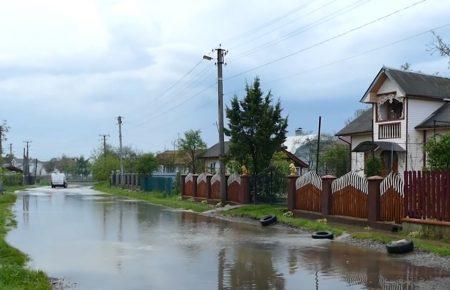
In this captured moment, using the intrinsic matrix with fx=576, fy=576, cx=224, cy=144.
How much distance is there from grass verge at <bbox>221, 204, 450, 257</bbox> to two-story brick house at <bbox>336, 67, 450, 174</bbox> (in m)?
6.45

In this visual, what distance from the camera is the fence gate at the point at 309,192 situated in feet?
71.3

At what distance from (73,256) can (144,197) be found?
30703 mm

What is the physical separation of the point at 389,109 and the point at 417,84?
1.98 meters

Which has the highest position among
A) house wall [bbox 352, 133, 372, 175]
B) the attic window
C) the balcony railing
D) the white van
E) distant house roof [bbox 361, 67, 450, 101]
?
distant house roof [bbox 361, 67, 450, 101]

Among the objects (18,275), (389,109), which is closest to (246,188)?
(389,109)

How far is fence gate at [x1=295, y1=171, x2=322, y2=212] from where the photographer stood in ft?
71.3

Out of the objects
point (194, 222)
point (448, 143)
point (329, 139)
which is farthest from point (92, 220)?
point (329, 139)

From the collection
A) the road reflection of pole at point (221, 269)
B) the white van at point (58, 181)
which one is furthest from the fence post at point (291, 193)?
the white van at point (58, 181)

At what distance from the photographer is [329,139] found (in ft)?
194

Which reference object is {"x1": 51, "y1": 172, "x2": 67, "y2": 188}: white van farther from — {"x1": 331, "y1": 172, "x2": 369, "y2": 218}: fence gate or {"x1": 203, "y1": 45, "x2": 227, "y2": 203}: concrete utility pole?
{"x1": 331, "y1": 172, "x2": 369, "y2": 218}: fence gate

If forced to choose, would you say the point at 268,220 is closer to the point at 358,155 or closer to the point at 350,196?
the point at 350,196

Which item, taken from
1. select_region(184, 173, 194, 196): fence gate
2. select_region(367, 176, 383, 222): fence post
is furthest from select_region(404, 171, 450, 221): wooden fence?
select_region(184, 173, 194, 196): fence gate

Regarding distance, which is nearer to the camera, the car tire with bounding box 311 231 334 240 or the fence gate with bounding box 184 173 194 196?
the car tire with bounding box 311 231 334 240

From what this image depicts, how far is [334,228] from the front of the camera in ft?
61.7
